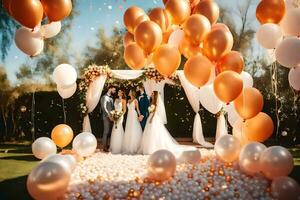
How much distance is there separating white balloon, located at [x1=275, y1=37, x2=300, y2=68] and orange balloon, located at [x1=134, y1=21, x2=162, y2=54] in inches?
77.5

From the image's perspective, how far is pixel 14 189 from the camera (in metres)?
6.23

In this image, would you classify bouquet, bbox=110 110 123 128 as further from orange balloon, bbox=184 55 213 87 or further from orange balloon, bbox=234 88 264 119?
orange balloon, bbox=234 88 264 119

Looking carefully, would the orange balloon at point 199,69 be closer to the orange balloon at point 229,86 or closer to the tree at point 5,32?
the orange balloon at point 229,86

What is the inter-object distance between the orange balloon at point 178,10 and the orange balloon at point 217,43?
60cm

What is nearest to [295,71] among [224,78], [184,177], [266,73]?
[224,78]

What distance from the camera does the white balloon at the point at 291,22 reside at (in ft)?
19.5

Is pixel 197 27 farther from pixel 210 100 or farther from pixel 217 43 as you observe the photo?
pixel 210 100

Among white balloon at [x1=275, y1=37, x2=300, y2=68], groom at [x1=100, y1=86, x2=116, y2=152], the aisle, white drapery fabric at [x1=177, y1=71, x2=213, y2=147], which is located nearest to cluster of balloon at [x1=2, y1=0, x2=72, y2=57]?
the aisle

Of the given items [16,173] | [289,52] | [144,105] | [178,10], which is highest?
[178,10]

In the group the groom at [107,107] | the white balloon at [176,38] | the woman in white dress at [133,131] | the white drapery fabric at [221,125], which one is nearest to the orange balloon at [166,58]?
the white balloon at [176,38]

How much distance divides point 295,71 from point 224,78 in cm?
139

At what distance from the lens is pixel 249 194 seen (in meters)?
5.42

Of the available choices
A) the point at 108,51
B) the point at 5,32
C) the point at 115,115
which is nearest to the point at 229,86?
the point at 115,115

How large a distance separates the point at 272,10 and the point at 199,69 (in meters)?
1.62
